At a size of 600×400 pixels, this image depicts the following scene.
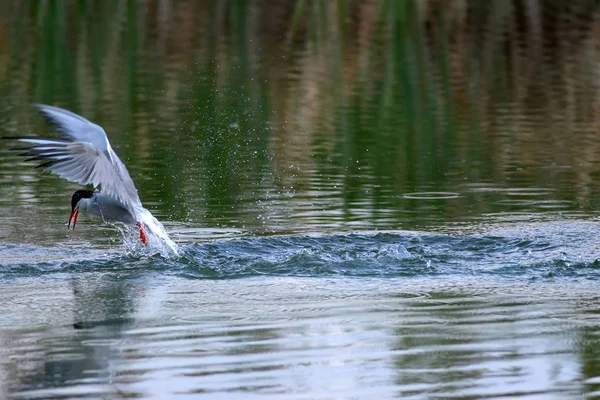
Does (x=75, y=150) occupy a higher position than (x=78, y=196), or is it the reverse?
(x=75, y=150)

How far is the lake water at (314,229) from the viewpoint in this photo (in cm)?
616

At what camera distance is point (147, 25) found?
91.6 feet

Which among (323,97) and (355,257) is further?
(323,97)

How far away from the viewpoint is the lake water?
616 centimetres

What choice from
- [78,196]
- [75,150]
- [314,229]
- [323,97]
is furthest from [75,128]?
[323,97]

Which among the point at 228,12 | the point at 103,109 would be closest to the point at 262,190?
the point at 103,109

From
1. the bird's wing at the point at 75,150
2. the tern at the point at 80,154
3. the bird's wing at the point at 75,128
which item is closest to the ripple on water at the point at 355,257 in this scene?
the tern at the point at 80,154

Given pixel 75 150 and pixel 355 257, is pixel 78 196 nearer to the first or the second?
pixel 75 150

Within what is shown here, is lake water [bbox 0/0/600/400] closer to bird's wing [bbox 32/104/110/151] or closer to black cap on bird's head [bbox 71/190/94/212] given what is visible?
black cap on bird's head [bbox 71/190/94/212]

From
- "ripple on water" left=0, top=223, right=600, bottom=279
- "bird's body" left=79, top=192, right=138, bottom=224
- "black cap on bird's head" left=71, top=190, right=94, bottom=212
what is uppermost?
"black cap on bird's head" left=71, top=190, right=94, bottom=212

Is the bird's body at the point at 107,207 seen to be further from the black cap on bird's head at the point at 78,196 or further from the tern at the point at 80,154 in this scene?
the tern at the point at 80,154

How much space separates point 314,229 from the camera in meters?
10.2

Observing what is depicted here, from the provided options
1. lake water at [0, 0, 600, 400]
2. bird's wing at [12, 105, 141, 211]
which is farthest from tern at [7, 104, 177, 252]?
lake water at [0, 0, 600, 400]

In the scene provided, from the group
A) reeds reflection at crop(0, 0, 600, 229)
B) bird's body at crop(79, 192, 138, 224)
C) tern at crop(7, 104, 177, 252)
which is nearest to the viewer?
tern at crop(7, 104, 177, 252)
